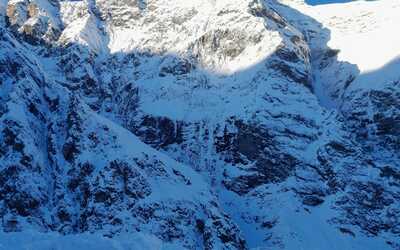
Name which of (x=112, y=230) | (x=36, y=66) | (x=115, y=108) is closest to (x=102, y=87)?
(x=115, y=108)

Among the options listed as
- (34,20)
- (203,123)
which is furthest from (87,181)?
(34,20)

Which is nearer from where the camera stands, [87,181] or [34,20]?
[87,181]

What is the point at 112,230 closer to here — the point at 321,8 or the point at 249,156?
the point at 249,156

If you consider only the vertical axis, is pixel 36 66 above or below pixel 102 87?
above

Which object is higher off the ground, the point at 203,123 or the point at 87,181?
the point at 87,181

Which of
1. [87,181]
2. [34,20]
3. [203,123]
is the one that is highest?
[87,181]

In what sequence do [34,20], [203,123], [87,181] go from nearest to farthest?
[87,181], [203,123], [34,20]

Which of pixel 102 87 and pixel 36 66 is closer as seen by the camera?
pixel 36 66

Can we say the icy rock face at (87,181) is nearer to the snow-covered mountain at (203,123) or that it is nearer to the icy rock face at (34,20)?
the snow-covered mountain at (203,123)

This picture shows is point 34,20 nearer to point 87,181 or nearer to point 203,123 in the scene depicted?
point 203,123
